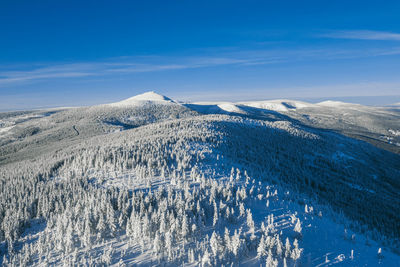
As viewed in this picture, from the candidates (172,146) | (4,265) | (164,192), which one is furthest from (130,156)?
(4,265)

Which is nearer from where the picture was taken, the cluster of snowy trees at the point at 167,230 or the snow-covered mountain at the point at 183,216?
the cluster of snowy trees at the point at 167,230

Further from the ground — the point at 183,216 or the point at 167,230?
the point at 183,216

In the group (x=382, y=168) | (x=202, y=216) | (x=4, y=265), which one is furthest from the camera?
(x=382, y=168)

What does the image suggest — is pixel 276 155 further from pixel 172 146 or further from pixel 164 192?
pixel 164 192

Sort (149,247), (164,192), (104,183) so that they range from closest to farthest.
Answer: (149,247), (164,192), (104,183)

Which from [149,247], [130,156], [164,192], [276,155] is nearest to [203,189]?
[164,192]

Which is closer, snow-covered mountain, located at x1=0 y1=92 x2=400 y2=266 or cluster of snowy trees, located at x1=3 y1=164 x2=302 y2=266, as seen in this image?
cluster of snowy trees, located at x1=3 y1=164 x2=302 y2=266

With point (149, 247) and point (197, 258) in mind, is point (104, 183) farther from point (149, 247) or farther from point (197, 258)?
point (197, 258)

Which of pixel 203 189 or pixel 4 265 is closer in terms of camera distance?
pixel 4 265

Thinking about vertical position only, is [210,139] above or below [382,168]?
above

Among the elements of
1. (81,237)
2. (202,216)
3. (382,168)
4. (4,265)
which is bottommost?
(382,168)
